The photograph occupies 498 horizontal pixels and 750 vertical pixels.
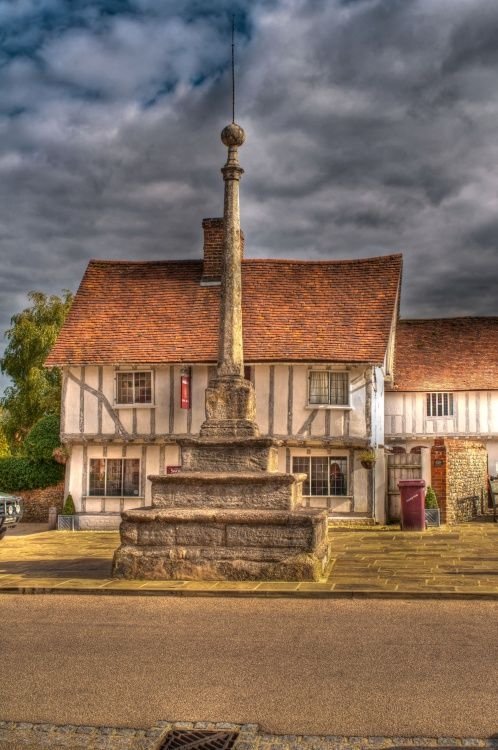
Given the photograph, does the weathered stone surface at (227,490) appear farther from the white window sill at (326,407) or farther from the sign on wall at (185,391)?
the sign on wall at (185,391)

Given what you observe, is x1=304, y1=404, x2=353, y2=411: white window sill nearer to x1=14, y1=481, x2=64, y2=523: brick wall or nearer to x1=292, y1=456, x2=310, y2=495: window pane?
x1=292, y1=456, x2=310, y2=495: window pane

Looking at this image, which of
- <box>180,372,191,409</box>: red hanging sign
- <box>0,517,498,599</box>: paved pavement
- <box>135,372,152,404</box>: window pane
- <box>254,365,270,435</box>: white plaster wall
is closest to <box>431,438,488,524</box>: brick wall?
<box>0,517,498,599</box>: paved pavement

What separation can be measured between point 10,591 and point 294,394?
40.8 feet

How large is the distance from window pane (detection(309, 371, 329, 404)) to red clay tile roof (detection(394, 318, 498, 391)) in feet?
38.7

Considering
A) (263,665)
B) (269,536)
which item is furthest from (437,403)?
(263,665)

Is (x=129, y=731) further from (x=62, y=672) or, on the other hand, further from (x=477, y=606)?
(x=477, y=606)

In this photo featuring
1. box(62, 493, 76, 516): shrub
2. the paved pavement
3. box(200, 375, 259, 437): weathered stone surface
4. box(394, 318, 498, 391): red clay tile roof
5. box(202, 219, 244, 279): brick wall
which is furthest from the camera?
box(394, 318, 498, 391): red clay tile roof

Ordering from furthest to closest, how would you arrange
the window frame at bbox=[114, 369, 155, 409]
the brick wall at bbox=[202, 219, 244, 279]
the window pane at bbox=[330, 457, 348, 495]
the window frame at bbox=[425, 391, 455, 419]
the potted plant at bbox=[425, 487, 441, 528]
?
1. the window frame at bbox=[425, 391, 455, 419]
2. the brick wall at bbox=[202, 219, 244, 279]
3. the window frame at bbox=[114, 369, 155, 409]
4. the window pane at bbox=[330, 457, 348, 495]
5. the potted plant at bbox=[425, 487, 441, 528]

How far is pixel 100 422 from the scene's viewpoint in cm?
2216

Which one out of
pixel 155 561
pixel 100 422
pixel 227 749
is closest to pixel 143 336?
pixel 100 422

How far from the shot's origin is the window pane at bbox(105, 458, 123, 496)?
72.8 ft

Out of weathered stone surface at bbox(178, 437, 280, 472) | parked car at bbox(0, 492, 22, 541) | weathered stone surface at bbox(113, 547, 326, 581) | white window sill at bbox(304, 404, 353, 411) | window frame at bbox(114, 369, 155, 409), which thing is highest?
window frame at bbox(114, 369, 155, 409)

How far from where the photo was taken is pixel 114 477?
73.2 ft

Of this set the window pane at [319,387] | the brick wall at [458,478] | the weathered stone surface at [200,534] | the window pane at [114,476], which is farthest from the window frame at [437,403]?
the weathered stone surface at [200,534]
